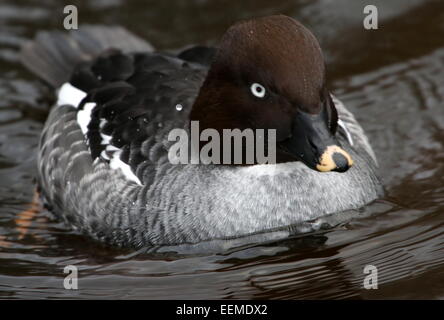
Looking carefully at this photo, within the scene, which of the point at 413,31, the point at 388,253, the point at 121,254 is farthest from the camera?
the point at 413,31

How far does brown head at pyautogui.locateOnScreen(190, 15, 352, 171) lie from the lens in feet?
16.7

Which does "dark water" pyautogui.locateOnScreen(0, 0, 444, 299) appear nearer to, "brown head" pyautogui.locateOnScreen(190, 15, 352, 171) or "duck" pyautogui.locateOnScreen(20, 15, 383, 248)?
"duck" pyautogui.locateOnScreen(20, 15, 383, 248)

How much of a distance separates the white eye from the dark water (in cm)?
99

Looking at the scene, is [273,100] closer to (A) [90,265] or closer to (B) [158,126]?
(B) [158,126]

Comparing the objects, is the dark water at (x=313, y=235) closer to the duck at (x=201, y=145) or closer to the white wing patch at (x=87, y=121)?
the duck at (x=201, y=145)

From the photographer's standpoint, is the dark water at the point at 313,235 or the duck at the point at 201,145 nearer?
the duck at the point at 201,145

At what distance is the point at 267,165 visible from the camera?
5.66 meters

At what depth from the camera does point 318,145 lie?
200 inches

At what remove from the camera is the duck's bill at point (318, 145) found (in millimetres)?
5035

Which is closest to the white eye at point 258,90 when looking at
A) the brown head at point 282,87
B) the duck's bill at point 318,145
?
the brown head at point 282,87

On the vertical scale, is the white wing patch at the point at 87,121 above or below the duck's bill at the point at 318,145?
above
